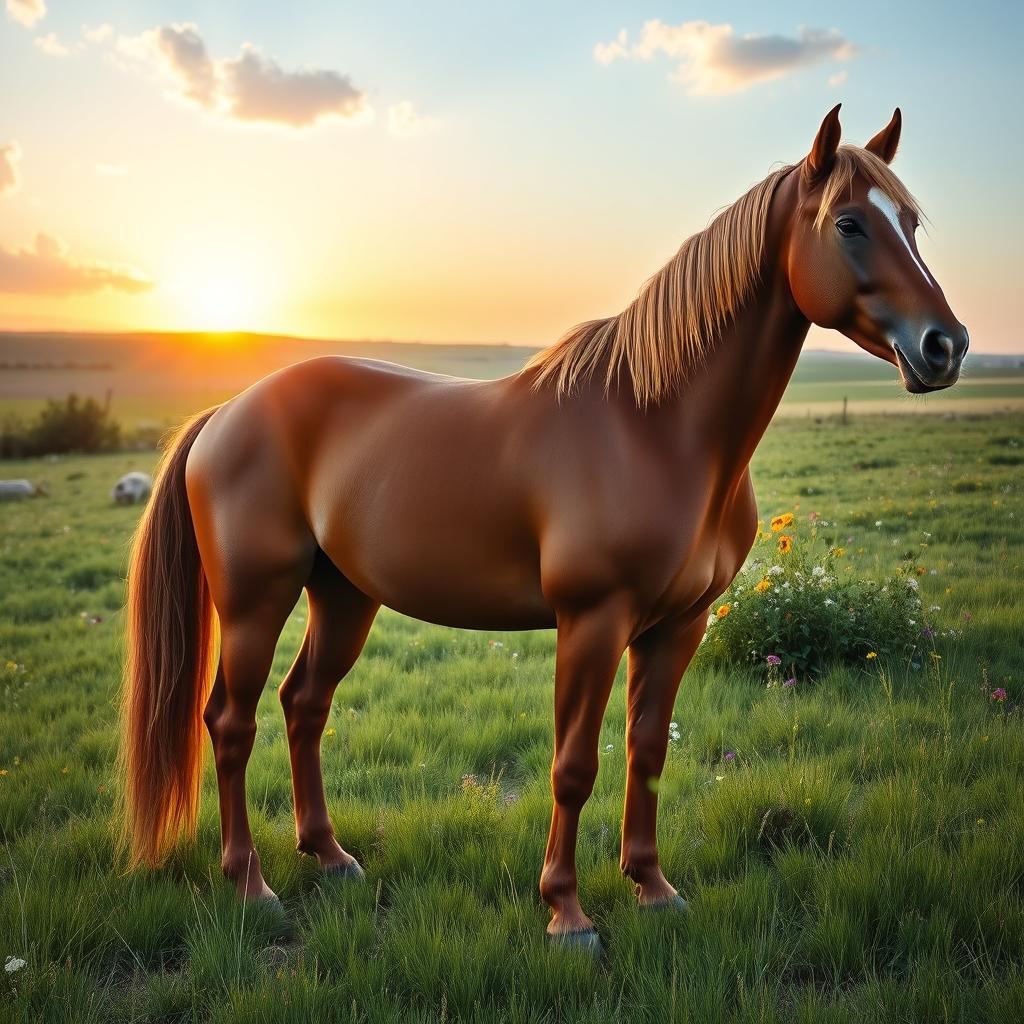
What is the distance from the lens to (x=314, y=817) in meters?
3.29

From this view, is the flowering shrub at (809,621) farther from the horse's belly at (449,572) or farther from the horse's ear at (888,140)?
the horse's ear at (888,140)

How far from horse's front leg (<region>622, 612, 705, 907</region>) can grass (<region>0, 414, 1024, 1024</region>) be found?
0.13 metres

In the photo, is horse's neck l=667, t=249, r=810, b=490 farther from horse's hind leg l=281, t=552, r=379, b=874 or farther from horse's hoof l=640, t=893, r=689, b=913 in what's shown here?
horse's hind leg l=281, t=552, r=379, b=874

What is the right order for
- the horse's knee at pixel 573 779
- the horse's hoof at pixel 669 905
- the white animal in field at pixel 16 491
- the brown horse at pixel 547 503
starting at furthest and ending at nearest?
the white animal in field at pixel 16 491 < the horse's hoof at pixel 669 905 < the horse's knee at pixel 573 779 < the brown horse at pixel 547 503

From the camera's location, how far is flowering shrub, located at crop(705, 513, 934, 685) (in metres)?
4.99

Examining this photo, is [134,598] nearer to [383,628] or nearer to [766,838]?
[766,838]

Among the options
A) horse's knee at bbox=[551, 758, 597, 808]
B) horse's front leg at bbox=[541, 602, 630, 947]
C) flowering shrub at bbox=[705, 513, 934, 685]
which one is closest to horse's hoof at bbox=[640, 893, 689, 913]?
horse's front leg at bbox=[541, 602, 630, 947]

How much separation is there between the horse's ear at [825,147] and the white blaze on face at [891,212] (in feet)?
0.50

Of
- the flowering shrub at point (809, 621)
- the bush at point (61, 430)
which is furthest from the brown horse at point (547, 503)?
the bush at point (61, 430)

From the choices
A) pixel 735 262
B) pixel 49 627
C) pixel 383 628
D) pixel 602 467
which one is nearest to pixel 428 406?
pixel 602 467

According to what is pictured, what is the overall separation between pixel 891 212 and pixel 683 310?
653mm

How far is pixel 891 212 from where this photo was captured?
222 centimetres

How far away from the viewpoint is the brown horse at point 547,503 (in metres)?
2.33

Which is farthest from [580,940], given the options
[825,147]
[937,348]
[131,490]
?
[131,490]
